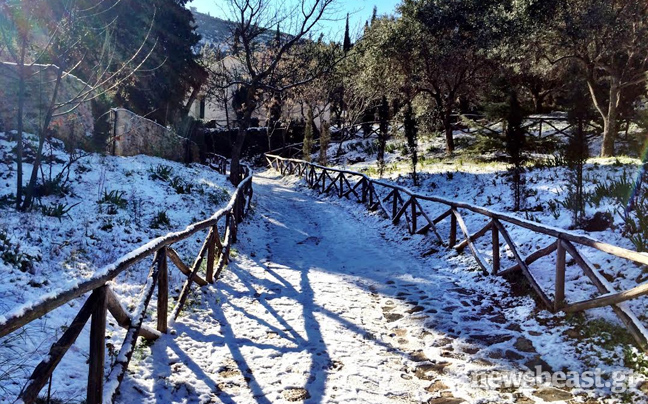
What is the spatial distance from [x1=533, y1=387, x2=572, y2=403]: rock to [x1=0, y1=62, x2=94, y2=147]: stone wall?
875 centimetres

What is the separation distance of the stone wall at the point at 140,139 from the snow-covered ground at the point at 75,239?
1253mm

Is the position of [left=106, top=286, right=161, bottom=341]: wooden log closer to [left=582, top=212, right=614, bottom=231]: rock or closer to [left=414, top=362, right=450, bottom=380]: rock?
[left=414, top=362, right=450, bottom=380]: rock

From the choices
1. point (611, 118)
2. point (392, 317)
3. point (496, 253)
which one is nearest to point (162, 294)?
point (392, 317)

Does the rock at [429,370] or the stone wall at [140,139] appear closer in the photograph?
the rock at [429,370]

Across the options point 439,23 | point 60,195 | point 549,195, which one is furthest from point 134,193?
point 439,23

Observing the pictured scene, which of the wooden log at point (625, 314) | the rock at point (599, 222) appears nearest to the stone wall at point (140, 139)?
the wooden log at point (625, 314)

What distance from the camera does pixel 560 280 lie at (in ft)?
14.9

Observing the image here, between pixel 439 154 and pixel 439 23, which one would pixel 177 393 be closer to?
pixel 439 154

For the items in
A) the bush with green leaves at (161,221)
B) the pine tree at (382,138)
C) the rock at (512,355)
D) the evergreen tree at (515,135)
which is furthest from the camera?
the pine tree at (382,138)

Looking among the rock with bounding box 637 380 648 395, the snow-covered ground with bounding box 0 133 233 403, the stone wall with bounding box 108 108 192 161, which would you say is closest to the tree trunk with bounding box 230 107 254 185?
the stone wall with bounding box 108 108 192 161

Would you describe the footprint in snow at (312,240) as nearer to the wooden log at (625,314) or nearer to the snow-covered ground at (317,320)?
the snow-covered ground at (317,320)

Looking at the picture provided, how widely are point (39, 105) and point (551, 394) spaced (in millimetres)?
9171

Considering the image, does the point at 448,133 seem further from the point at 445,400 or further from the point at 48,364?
the point at 48,364

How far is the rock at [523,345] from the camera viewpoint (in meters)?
4.08
